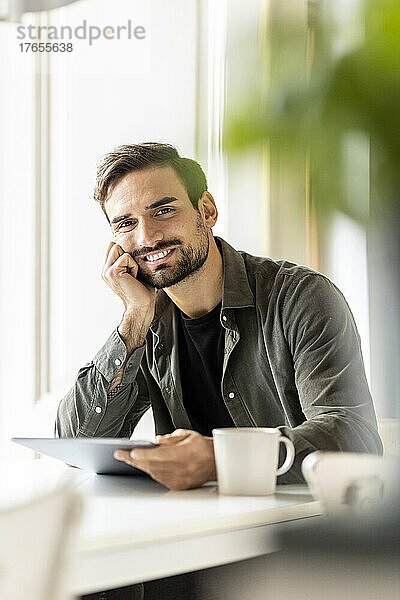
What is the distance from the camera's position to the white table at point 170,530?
29.2 inches

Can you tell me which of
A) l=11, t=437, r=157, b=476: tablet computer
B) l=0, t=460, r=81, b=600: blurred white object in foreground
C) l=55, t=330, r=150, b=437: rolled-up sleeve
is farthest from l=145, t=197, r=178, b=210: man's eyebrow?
l=0, t=460, r=81, b=600: blurred white object in foreground

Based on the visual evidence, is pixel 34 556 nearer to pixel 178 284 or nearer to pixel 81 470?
pixel 81 470

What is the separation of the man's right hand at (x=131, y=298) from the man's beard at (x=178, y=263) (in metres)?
0.01

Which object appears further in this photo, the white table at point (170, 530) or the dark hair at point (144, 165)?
the dark hair at point (144, 165)

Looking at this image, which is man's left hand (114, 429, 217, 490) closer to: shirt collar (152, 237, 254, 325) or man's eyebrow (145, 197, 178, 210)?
shirt collar (152, 237, 254, 325)

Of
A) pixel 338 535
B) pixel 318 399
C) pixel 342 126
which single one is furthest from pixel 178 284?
pixel 342 126

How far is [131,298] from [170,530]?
2.16ft

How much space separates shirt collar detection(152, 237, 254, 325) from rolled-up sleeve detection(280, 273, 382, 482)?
79 mm

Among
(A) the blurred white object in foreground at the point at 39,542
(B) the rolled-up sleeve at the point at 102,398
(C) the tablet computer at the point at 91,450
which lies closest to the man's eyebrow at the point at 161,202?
(B) the rolled-up sleeve at the point at 102,398

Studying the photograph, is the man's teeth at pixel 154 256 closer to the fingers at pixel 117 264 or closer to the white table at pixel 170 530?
the fingers at pixel 117 264

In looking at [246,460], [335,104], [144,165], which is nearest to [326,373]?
[246,460]

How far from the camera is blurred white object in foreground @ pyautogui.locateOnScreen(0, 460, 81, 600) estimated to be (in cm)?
53

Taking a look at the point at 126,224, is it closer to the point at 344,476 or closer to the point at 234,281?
the point at 234,281

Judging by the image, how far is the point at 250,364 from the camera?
1.34 meters
